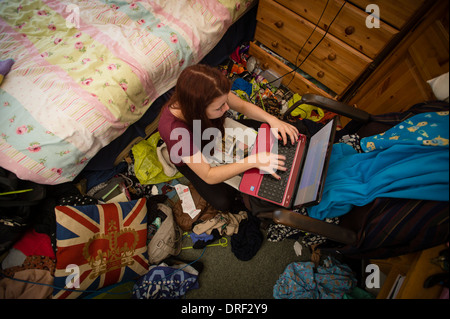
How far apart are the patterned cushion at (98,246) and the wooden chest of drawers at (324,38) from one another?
172 cm

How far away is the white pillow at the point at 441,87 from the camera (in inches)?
33.4

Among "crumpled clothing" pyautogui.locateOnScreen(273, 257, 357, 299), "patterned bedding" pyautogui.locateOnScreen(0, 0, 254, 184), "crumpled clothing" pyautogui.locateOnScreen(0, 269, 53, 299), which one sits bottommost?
"crumpled clothing" pyautogui.locateOnScreen(0, 269, 53, 299)

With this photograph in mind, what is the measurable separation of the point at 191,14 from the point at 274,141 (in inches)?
46.3

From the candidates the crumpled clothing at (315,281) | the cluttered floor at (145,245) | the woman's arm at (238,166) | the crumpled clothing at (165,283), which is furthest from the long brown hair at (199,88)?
the crumpled clothing at (315,281)

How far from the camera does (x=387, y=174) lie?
880 mm

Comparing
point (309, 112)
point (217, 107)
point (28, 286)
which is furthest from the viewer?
point (309, 112)

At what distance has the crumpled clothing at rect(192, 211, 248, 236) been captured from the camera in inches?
59.9

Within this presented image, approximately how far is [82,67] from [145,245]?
1227 mm

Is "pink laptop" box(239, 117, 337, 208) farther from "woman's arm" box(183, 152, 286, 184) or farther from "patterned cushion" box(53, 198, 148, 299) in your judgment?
"patterned cushion" box(53, 198, 148, 299)

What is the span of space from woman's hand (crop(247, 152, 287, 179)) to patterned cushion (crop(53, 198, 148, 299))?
92 centimetres

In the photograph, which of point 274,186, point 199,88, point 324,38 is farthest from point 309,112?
point 199,88

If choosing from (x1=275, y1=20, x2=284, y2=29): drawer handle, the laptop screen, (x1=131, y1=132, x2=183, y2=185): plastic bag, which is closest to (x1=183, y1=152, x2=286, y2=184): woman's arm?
the laptop screen

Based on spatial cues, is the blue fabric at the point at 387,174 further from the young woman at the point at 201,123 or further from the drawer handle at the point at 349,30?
the drawer handle at the point at 349,30

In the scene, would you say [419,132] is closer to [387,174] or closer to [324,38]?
[387,174]
